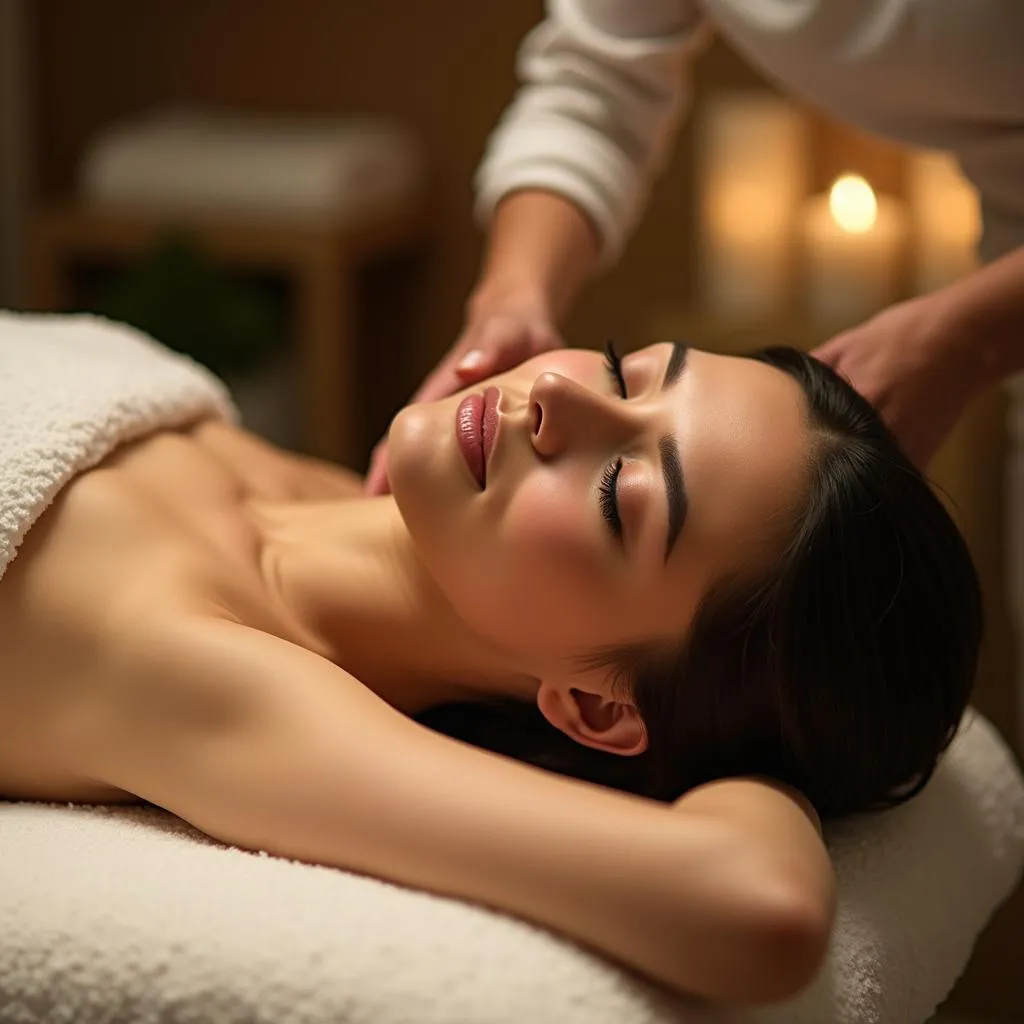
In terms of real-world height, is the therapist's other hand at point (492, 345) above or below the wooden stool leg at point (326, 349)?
above

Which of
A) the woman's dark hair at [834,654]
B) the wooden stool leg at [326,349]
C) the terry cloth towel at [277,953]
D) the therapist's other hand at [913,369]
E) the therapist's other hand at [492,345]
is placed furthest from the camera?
the wooden stool leg at [326,349]

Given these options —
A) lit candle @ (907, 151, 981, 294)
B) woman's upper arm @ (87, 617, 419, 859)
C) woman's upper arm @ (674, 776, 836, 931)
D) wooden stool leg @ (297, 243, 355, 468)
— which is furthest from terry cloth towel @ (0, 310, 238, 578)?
lit candle @ (907, 151, 981, 294)

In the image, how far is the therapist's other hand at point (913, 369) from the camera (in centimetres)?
114

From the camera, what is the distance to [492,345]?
4.33 ft

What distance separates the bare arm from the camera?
829mm

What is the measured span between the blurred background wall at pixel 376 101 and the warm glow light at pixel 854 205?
0.66 ft

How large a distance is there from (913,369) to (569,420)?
297 mm

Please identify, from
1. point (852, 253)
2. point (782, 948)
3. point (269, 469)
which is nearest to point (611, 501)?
point (782, 948)

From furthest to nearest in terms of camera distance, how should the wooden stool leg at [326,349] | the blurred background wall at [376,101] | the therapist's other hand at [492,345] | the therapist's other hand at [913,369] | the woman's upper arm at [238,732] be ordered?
1. the blurred background wall at [376,101]
2. the wooden stool leg at [326,349]
3. the therapist's other hand at [492,345]
4. the therapist's other hand at [913,369]
5. the woman's upper arm at [238,732]

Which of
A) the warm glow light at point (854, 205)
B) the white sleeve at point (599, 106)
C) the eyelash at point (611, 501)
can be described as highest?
the white sleeve at point (599, 106)

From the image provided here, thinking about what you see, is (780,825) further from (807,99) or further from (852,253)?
(852,253)

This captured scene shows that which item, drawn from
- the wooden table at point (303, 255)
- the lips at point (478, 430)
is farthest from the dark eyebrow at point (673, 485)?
the wooden table at point (303, 255)

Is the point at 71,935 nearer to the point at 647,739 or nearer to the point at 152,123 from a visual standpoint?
the point at 647,739

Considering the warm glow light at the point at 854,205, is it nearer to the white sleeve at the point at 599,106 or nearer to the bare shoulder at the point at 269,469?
the white sleeve at the point at 599,106
